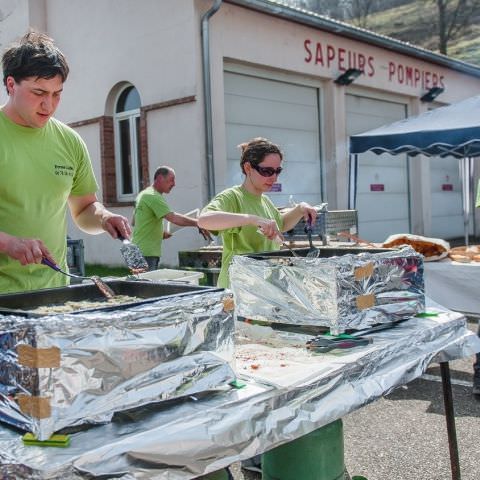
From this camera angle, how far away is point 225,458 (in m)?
1.41

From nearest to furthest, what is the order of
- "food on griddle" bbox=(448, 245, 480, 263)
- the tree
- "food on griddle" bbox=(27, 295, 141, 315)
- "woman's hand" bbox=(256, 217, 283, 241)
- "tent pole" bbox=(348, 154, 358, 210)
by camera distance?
"food on griddle" bbox=(27, 295, 141, 315) < "woman's hand" bbox=(256, 217, 283, 241) < "food on griddle" bbox=(448, 245, 480, 263) < "tent pole" bbox=(348, 154, 358, 210) < the tree

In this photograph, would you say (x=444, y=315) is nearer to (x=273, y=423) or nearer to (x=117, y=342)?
(x=273, y=423)

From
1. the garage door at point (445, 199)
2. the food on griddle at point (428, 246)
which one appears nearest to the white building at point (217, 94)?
the garage door at point (445, 199)

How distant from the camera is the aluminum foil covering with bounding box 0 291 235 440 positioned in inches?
47.4

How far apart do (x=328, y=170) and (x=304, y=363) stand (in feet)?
28.4

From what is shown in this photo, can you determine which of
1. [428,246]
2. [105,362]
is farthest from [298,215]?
[428,246]

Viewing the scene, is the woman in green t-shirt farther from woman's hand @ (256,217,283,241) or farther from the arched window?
the arched window

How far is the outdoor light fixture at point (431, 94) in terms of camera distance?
40.1ft

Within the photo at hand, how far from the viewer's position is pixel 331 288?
2.00 m

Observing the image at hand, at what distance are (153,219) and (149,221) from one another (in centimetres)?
4

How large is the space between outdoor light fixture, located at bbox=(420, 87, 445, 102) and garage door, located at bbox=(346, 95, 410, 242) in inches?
20.1

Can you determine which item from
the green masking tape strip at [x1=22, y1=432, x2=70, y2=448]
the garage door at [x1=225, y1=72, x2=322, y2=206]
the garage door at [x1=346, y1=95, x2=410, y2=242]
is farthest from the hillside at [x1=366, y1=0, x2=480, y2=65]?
the green masking tape strip at [x1=22, y1=432, x2=70, y2=448]

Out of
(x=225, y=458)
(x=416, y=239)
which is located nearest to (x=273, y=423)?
(x=225, y=458)

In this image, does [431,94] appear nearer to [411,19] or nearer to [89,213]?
[89,213]
